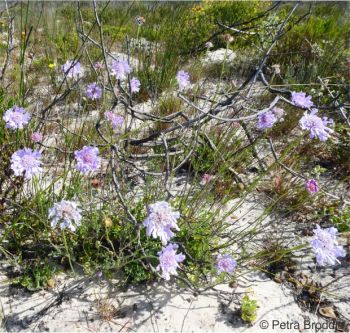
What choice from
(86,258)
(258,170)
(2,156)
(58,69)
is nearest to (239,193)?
(258,170)

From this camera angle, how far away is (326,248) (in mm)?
1485

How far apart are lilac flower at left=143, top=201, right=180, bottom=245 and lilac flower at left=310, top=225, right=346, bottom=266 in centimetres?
61

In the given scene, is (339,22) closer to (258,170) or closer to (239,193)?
(258,170)

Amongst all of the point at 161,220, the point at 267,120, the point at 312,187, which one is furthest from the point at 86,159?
the point at 312,187

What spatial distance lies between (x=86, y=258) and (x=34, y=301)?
0.99ft

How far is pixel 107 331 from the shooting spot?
1.65 meters

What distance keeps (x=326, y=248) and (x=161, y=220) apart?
71 centimetres

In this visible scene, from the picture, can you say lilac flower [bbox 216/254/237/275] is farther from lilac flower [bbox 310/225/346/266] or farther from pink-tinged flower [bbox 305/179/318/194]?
pink-tinged flower [bbox 305/179/318/194]

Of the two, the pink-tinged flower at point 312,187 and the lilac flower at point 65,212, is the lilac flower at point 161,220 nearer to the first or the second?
the lilac flower at point 65,212

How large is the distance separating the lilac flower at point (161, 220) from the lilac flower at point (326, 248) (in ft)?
1.99

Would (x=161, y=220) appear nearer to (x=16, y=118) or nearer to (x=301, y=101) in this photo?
(x=16, y=118)

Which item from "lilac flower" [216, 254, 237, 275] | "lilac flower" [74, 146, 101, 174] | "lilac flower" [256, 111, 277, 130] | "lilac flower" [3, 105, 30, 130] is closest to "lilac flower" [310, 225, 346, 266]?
"lilac flower" [216, 254, 237, 275]

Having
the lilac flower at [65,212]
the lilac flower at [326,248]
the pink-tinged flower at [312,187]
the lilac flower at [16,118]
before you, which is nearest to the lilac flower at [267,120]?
the pink-tinged flower at [312,187]

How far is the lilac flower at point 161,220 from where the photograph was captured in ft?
4.12
